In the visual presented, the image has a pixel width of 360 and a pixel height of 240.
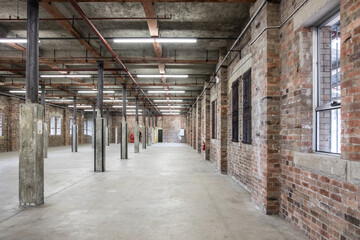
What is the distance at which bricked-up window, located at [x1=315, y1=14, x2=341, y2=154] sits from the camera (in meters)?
3.54

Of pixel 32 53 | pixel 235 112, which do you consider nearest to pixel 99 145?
pixel 32 53

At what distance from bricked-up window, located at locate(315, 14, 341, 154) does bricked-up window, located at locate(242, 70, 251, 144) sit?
9.17ft

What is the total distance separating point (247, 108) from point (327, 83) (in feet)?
9.88

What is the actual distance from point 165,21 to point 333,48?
501 cm

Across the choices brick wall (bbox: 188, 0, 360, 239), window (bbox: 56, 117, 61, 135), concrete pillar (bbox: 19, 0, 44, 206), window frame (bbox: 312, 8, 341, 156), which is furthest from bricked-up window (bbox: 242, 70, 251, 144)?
window (bbox: 56, 117, 61, 135)

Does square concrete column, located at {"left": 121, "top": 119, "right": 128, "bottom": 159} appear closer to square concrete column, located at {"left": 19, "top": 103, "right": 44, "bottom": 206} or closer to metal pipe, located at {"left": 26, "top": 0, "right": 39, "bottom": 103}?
metal pipe, located at {"left": 26, "top": 0, "right": 39, "bottom": 103}

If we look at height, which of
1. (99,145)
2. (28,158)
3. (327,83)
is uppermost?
(327,83)

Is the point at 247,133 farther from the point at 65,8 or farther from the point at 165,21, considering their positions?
the point at 65,8

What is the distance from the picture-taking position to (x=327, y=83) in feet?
12.3

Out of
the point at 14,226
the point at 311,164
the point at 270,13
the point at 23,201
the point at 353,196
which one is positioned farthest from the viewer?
the point at 23,201

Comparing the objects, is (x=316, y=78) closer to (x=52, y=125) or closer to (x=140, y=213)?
(x=140, y=213)

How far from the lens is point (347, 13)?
2797 millimetres

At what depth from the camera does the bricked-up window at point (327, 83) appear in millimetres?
3544

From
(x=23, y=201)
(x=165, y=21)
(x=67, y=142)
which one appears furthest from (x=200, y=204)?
(x=67, y=142)
